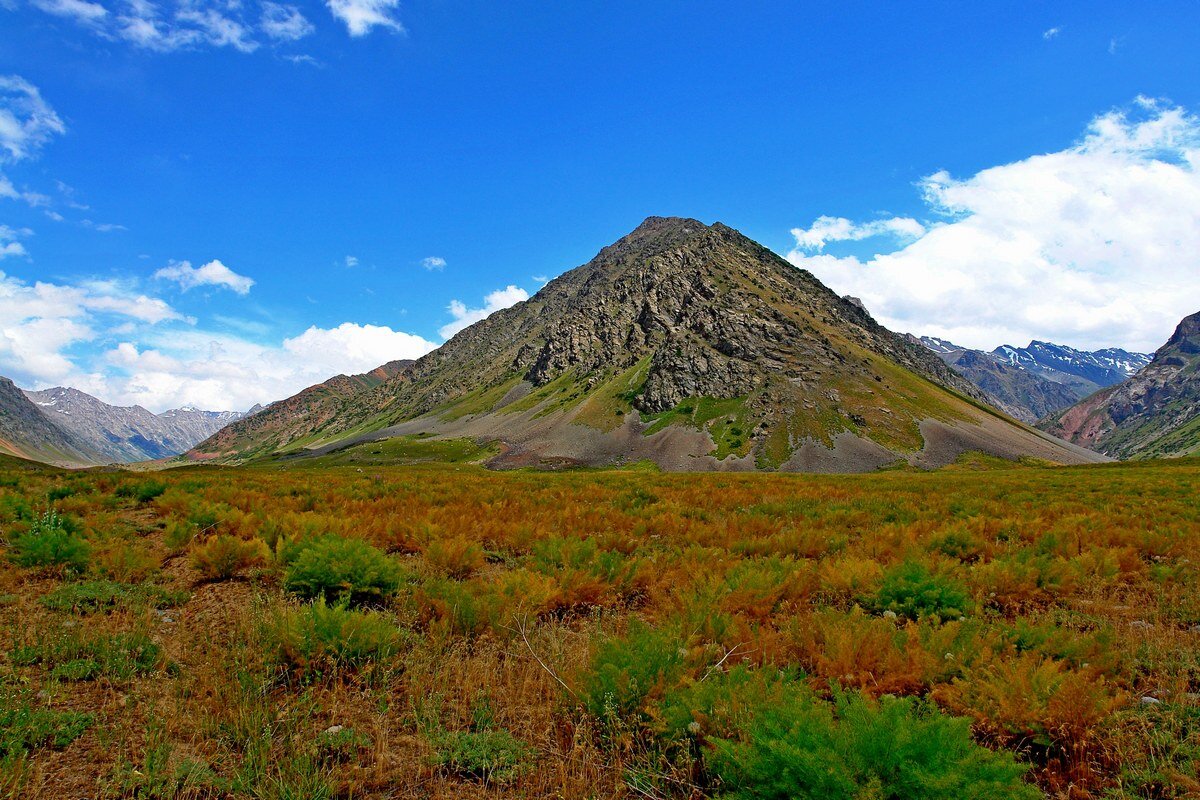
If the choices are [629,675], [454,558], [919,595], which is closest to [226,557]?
[454,558]

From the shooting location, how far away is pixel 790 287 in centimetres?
18688

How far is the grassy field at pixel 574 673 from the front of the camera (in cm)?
328

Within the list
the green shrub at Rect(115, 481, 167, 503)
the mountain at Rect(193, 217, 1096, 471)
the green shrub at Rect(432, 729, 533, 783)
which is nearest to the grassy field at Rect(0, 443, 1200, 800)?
the green shrub at Rect(432, 729, 533, 783)

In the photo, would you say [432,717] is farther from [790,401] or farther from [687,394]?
[687,394]

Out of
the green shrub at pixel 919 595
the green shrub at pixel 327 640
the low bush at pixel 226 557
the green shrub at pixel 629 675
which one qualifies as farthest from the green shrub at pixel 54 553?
the green shrub at pixel 919 595

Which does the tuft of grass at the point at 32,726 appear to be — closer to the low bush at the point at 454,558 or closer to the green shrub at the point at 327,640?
the green shrub at the point at 327,640

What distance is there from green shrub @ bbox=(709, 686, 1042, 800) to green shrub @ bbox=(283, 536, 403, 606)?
5.15m

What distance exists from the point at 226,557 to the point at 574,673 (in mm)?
6263

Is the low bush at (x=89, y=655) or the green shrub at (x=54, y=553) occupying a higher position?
the green shrub at (x=54, y=553)

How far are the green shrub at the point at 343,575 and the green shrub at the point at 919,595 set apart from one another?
677cm

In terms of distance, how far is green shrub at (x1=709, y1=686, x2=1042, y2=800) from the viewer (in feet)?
9.39

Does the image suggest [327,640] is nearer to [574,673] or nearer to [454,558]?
[574,673]

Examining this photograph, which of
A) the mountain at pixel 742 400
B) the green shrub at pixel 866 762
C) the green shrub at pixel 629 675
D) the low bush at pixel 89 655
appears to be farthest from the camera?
the mountain at pixel 742 400

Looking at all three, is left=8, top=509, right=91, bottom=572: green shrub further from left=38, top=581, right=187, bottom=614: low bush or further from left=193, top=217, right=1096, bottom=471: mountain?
left=193, top=217, right=1096, bottom=471: mountain
